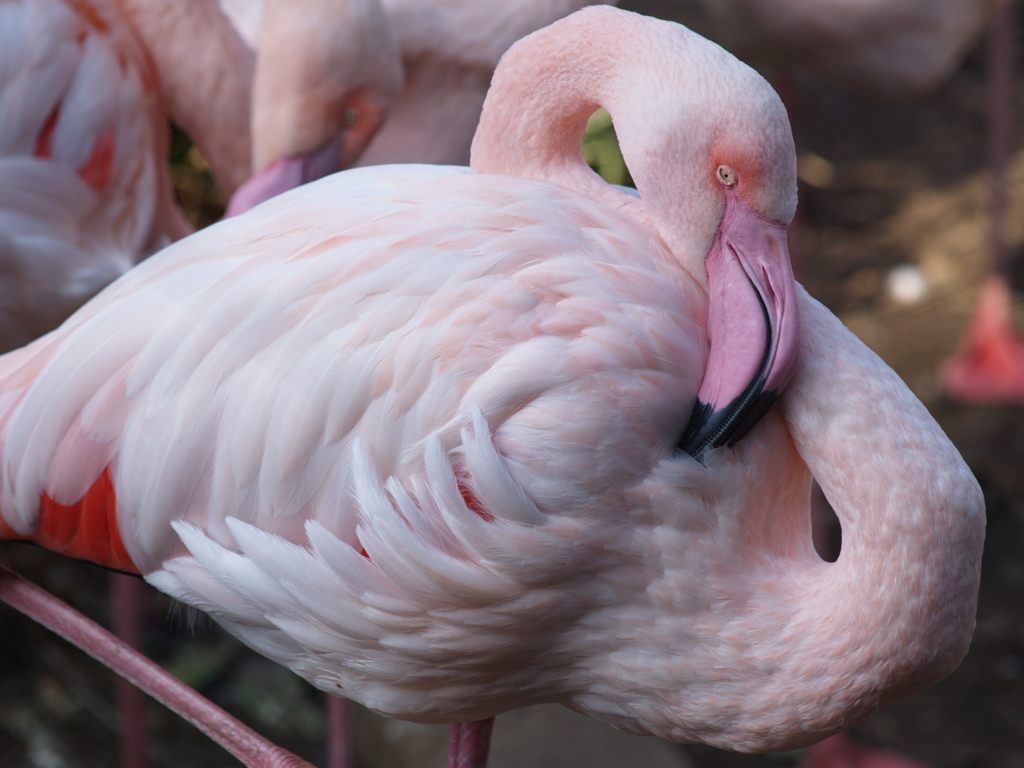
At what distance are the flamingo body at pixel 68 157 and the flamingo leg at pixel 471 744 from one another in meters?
1.28

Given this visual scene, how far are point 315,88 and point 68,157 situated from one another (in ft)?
1.83

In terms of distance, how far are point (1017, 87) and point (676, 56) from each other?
4759 millimetres

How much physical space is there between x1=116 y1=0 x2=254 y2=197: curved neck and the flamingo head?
27 centimetres

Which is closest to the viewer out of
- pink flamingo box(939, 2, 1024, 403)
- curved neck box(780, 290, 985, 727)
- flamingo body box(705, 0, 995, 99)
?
curved neck box(780, 290, 985, 727)

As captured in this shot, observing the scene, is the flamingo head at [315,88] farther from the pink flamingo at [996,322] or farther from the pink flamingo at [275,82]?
the pink flamingo at [996,322]

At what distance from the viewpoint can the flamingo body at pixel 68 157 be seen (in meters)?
2.28

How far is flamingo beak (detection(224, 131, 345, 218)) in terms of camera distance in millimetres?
2262

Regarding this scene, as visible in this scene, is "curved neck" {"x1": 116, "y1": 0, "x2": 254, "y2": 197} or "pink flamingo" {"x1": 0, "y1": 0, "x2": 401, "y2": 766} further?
"curved neck" {"x1": 116, "y1": 0, "x2": 254, "y2": 197}

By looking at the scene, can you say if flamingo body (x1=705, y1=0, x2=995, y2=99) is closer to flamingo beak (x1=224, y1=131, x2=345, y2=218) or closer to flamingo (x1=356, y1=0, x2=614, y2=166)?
flamingo (x1=356, y1=0, x2=614, y2=166)

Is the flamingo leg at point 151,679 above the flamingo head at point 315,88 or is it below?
below

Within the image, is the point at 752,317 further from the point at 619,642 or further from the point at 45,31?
the point at 45,31

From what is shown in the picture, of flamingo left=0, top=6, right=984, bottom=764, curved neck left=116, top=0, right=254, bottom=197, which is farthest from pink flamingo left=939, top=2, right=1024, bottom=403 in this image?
flamingo left=0, top=6, right=984, bottom=764

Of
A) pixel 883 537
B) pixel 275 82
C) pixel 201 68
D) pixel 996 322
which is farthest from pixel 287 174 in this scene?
pixel 996 322

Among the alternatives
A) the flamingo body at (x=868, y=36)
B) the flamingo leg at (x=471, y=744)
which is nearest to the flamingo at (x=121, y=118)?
the flamingo leg at (x=471, y=744)
